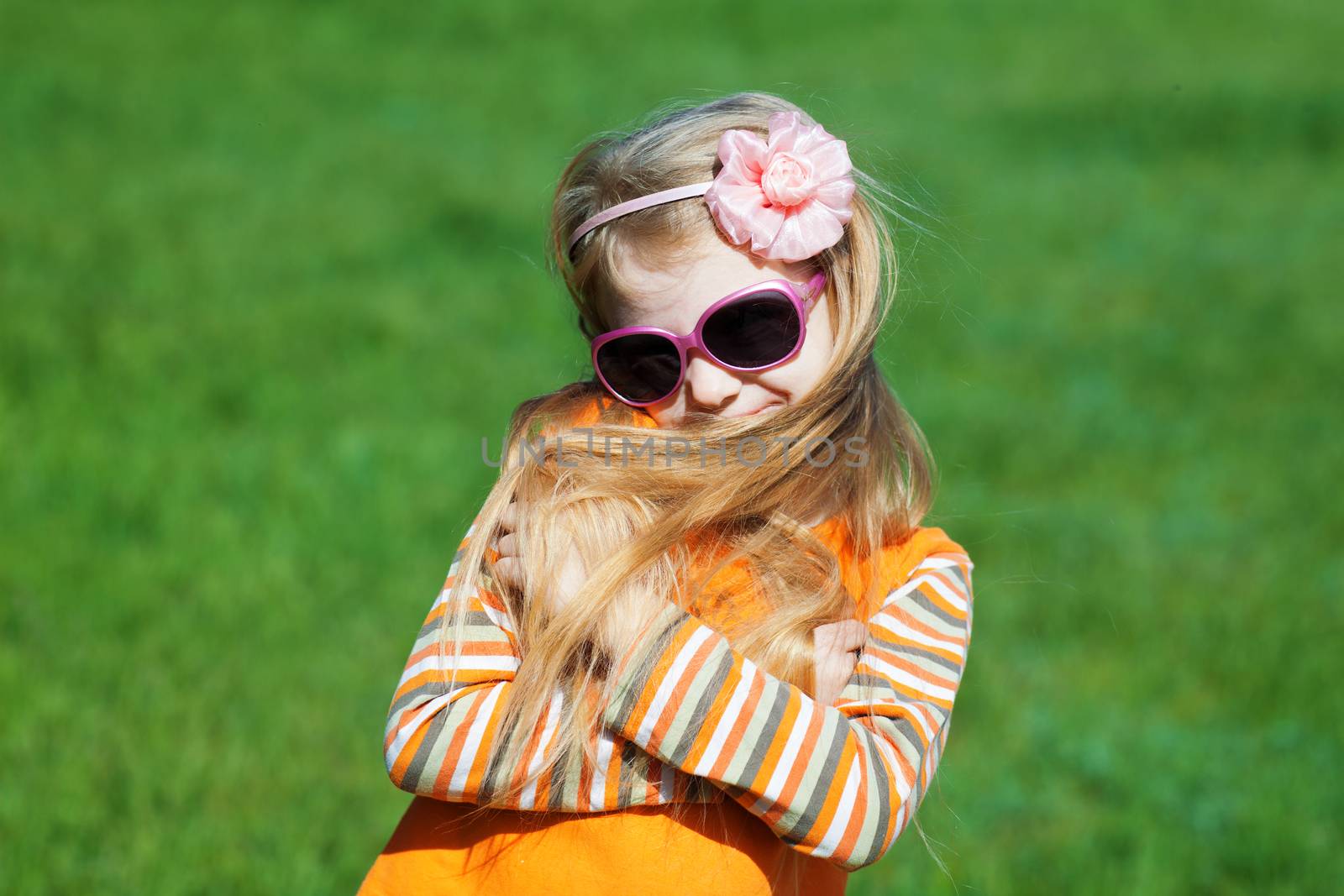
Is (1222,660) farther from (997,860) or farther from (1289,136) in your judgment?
(1289,136)

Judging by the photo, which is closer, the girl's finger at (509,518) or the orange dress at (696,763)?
the orange dress at (696,763)

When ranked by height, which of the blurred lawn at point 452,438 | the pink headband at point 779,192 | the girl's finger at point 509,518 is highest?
the pink headband at point 779,192

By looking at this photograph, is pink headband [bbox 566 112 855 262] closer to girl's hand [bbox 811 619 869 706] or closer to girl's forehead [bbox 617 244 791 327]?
girl's forehead [bbox 617 244 791 327]

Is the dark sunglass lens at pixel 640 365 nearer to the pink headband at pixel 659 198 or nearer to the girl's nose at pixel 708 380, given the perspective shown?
the girl's nose at pixel 708 380

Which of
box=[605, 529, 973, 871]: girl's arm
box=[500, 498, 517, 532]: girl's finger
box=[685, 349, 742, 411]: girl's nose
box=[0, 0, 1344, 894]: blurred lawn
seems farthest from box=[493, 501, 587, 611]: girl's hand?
box=[0, 0, 1344, 894]: blurred lawn

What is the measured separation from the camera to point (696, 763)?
54.9 inches

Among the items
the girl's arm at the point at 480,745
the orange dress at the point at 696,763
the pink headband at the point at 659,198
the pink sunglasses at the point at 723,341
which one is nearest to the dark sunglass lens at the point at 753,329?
the pink sunglasses at the point at 723,341

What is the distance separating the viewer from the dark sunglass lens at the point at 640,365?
1619 millimetres

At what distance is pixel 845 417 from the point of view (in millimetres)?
1680

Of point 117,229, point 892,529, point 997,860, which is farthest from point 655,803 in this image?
point 117,229

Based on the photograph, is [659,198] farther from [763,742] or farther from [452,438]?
[452,438]

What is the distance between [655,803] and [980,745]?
2.37m

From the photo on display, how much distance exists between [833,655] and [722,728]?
23 cm

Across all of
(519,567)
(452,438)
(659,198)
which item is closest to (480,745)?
(519,567)
